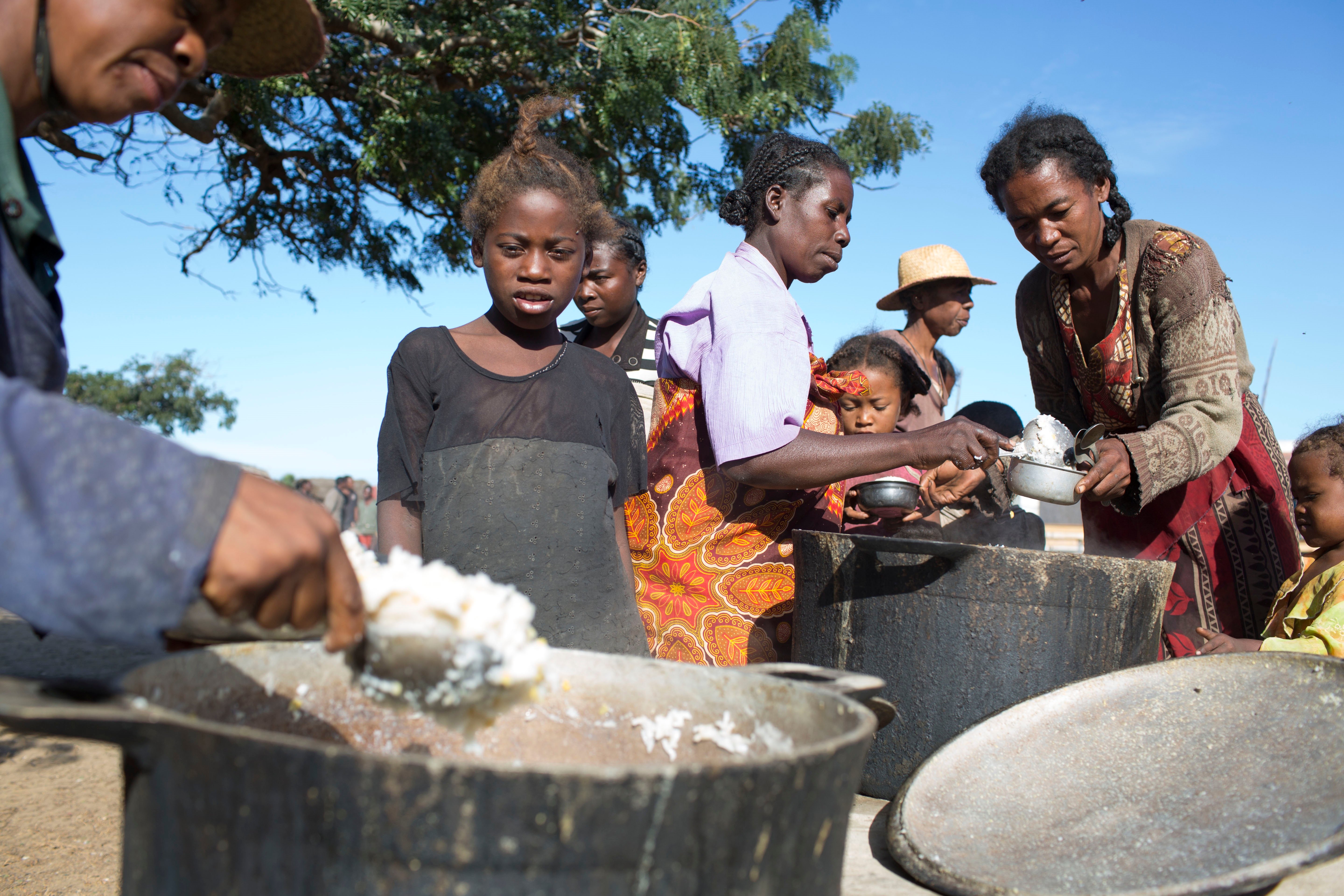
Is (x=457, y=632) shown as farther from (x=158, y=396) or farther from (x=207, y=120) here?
(x=158, y=396)

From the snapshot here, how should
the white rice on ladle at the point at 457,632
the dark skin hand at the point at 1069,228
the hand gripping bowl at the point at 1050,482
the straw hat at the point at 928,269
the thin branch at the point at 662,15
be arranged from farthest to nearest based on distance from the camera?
1. the thin branch at the point at 662,15
2. the straw hat at the point at 928,269
3. the dark skin hand at the point at 1069,228
4. the hand gripping bowl at the point at 1050,482
5. the white rice on ladle at the point at 457,632

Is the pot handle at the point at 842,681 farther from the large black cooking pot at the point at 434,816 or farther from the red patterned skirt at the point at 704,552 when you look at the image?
the red patterned skirt at the point at 704,552

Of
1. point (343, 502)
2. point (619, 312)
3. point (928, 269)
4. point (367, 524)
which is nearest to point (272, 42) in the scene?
point (619, 312)

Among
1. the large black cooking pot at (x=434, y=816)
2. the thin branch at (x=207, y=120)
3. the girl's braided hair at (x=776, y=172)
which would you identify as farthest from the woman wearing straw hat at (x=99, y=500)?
the thin branch at (x=207, y=120)

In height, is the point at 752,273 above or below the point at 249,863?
above

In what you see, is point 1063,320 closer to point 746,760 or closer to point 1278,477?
point 1278,477

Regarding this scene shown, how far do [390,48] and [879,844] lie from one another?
7518 millimetres

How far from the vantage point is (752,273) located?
2.60 metres

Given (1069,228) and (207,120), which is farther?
(207,120)

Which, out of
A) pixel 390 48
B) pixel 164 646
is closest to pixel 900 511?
pixel 164 646

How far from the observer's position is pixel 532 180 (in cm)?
243

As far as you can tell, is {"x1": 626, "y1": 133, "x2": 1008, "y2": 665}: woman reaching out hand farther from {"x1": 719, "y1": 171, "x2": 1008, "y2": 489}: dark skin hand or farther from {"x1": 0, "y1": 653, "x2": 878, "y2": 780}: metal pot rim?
{"x1": 0, "y1": 653, "x2": 878, "y2": 780}: metal pot rim

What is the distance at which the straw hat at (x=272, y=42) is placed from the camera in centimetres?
134

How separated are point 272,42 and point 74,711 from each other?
3.47 feet
